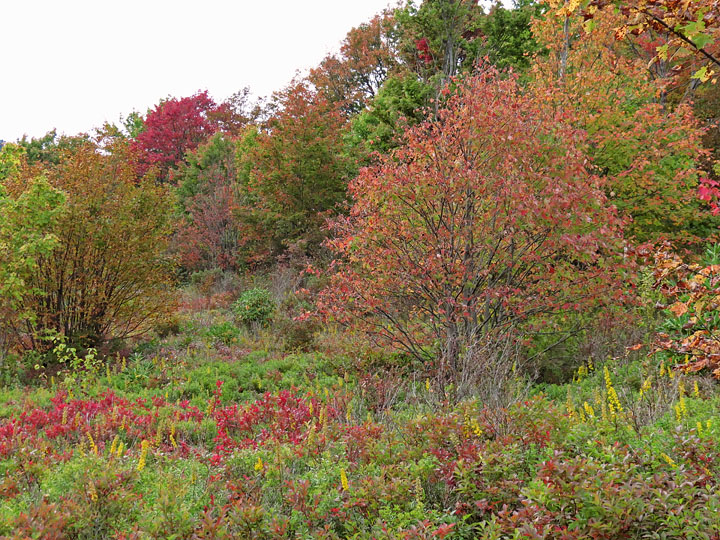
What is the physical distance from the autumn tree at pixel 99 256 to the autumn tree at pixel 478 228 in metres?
4.22

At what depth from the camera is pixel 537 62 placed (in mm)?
12164

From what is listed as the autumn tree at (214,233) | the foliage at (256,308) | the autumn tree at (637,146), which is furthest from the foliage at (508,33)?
the foliage at (256,308)

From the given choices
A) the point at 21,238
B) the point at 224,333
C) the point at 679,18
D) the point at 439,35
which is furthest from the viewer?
the point at 439,35

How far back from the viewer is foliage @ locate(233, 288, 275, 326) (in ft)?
36.5

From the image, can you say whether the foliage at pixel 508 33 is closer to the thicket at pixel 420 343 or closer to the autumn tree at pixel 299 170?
the thicket at pixel 420 343

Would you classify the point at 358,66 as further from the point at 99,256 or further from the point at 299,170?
the point at 99,256

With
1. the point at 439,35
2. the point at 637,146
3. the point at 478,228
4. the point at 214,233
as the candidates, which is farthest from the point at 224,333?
the point at 439,35

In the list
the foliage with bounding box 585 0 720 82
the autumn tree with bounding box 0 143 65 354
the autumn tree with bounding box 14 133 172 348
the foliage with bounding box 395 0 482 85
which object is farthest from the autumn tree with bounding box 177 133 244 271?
the foliage with bounding box 585 0 720 82

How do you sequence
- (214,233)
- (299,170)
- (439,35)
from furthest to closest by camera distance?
1. (214,233)
2. (439,35)
3. (299,170)

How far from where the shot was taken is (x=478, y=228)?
6227 mm

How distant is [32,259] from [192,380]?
8.90 feet

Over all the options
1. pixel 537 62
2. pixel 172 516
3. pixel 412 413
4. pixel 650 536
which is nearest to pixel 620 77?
pixel 537 62

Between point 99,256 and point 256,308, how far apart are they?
3.27m

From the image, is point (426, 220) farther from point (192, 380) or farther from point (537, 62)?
point (537, 62)
